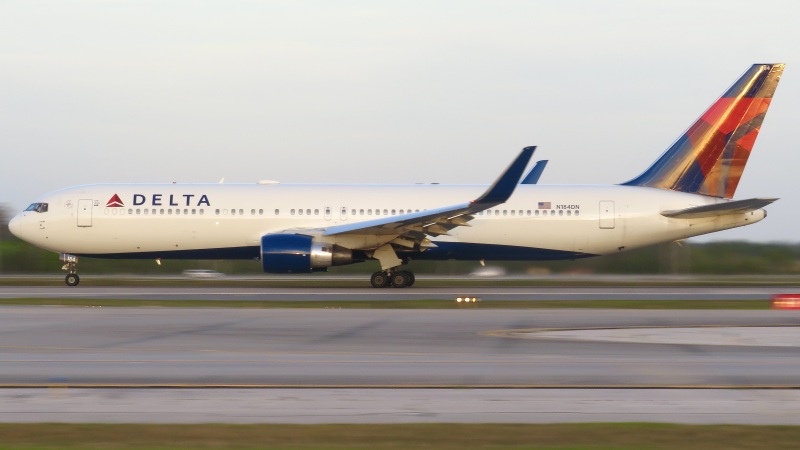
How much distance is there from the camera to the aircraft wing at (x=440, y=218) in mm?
29047

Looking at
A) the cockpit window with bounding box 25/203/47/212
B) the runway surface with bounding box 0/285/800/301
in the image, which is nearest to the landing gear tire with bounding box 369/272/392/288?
the runway surface with bounding box 0/285/800/301

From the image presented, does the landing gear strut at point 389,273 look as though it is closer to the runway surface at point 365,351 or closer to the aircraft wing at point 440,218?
the aircraft wing at point 440,218

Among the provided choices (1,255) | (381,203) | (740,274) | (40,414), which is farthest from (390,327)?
(1,255)

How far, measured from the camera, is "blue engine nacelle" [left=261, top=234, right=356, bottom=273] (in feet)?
99.2

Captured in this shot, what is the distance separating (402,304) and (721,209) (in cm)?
1290

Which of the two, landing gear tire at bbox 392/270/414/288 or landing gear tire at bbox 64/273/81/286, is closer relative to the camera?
landing gear tire at bbox 392/270/414/288

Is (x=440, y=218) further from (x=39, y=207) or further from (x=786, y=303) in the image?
(x=39, y=207)

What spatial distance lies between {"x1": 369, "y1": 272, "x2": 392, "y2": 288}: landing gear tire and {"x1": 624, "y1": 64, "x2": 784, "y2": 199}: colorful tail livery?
417 inches

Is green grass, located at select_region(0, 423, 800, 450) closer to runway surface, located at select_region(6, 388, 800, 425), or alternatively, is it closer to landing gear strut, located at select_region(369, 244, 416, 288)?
runway surface, located at select_region(6, 388, 800, 425)

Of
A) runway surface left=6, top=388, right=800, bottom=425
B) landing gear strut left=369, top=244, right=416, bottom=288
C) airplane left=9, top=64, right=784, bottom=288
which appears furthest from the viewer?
airplane left=9, top=64, right=784, bottom=288

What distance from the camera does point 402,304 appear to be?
24.4 metres

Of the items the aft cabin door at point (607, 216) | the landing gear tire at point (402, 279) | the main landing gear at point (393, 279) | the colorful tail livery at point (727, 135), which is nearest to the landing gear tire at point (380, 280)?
the main landing gear at point (393, 279)

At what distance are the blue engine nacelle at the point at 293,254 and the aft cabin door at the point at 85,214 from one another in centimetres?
Result: 664

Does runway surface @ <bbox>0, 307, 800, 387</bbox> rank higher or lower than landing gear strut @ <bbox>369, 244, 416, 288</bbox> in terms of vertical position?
lower
